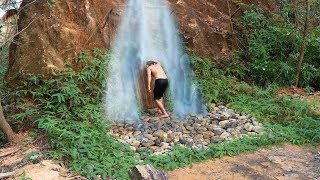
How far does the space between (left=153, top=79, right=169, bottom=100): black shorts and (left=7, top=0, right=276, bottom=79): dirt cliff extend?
1617mm

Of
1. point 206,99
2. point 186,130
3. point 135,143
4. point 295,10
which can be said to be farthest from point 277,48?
point 135,143

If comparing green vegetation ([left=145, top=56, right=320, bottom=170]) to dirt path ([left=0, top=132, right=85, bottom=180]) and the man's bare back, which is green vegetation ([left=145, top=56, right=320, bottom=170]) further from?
dirt path ([left=0, top=132, right=85, bottom=180])

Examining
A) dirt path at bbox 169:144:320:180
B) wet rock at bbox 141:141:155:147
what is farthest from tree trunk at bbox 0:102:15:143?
dirt path at bbox 169:144:320:180

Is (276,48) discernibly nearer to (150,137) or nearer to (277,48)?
(277,48)

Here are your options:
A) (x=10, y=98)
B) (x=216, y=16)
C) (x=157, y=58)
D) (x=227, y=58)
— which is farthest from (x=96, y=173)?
(x=216, y=16)

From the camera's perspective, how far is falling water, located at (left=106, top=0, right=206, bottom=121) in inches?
315

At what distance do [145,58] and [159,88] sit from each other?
47.6 inches

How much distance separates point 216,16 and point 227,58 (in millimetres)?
1342

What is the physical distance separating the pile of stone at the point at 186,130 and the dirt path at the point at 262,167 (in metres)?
0.65

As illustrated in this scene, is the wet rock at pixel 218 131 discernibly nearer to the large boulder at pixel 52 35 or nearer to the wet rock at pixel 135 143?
the wet rock at pixel 135 143

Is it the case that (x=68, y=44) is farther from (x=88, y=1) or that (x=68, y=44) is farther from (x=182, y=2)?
(x=182, y=2)

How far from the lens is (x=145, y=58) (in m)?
8.73

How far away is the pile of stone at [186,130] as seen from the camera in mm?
6703

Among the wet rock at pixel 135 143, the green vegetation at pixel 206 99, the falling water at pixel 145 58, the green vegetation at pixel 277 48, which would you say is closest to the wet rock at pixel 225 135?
the green vegetation at pixel 206 99
